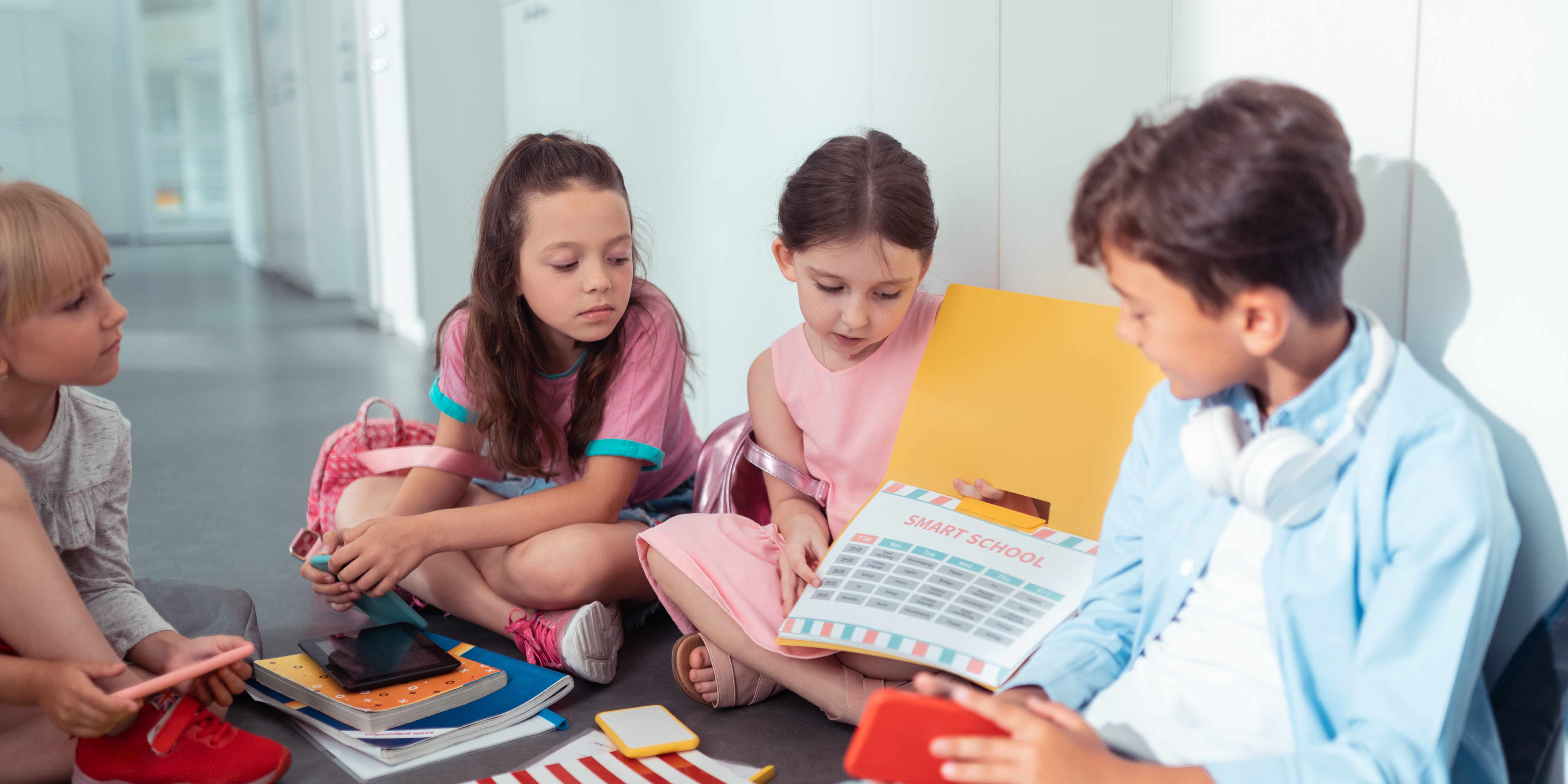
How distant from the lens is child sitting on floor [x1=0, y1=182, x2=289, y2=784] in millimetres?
1008

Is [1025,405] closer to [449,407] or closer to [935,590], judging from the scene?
[935,590]

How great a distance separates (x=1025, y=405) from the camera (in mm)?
1229

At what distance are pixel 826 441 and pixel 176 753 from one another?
0.76 meters

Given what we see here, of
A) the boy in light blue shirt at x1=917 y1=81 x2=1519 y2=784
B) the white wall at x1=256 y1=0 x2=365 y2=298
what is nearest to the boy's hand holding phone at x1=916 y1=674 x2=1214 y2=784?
the boy in light blue shirt at x1=917 y1=81 x2=1519 y2=784

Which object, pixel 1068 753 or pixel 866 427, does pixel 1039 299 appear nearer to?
pixel 866 427

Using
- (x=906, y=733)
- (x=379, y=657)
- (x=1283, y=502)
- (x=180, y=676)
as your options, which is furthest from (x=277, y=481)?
(x=1283, y=502)

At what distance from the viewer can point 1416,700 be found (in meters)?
0.65

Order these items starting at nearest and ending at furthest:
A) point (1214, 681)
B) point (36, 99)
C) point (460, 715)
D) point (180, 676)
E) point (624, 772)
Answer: point (1214, 681) → point (180, 676) → point (624, 772) → point (460, 715) → point (36, 99)

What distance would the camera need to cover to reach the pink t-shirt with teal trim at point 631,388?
1.41m

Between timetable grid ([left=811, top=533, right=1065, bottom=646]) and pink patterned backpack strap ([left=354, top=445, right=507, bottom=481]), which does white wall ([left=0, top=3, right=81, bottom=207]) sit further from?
timetable grid ([left=811, top=533, right=1065, bottom=646])

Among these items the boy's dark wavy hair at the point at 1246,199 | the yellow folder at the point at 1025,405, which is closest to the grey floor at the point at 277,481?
the yellow folder at the point at 1025,405

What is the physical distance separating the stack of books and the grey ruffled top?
150 millimetres

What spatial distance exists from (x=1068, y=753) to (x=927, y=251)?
0.72 metres

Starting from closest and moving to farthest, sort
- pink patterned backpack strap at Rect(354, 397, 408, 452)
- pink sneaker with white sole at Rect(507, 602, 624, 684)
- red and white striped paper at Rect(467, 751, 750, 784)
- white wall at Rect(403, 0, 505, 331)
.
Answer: red and white striped paper at Rect(467, 751, 750, 784)
pink sneaker with white sole at Rect(507, 602, 624, 684)
pink patterned backpack strap at Rect(354, 397, 408, 452)
white wall at Rect(403, 0, 505, 331)
